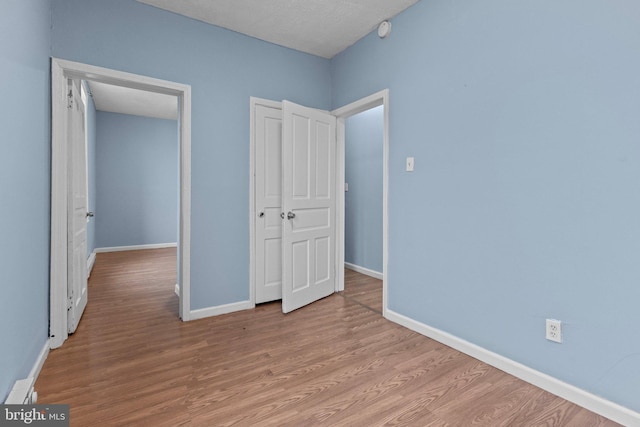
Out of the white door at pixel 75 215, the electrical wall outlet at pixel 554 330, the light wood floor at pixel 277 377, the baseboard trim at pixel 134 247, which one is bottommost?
the light wood floor at pixel 277 377

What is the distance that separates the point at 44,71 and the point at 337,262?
9.95ft

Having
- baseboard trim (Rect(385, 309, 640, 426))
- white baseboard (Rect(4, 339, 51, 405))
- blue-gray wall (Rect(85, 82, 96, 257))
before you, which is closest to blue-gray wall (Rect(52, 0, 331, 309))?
white baseboard (Rect(4, 339, 51, 405))

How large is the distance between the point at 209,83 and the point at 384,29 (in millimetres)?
1680

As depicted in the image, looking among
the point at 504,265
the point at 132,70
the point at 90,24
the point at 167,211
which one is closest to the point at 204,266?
the point at 132,70

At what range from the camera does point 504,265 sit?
1970mm

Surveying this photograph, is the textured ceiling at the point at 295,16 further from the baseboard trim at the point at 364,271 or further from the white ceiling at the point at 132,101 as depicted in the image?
the baseboard trim at the point at 364,271

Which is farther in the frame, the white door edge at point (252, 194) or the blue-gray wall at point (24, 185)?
the white door edge at point (252, 194)

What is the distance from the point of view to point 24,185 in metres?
1.70

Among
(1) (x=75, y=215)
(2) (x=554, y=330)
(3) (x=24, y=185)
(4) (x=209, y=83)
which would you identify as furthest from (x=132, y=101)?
(2) (x=554, y=330)

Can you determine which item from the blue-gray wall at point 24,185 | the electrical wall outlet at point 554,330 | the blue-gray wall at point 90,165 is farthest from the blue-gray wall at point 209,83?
the blue-gray wall at point 90,165

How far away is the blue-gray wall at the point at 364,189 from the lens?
14.0 ft

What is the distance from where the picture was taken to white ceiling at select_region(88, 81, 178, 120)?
189 inches

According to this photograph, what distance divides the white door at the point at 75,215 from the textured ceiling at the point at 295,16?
1116 mm

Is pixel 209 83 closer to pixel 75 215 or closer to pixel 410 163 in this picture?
pixel 75 215
